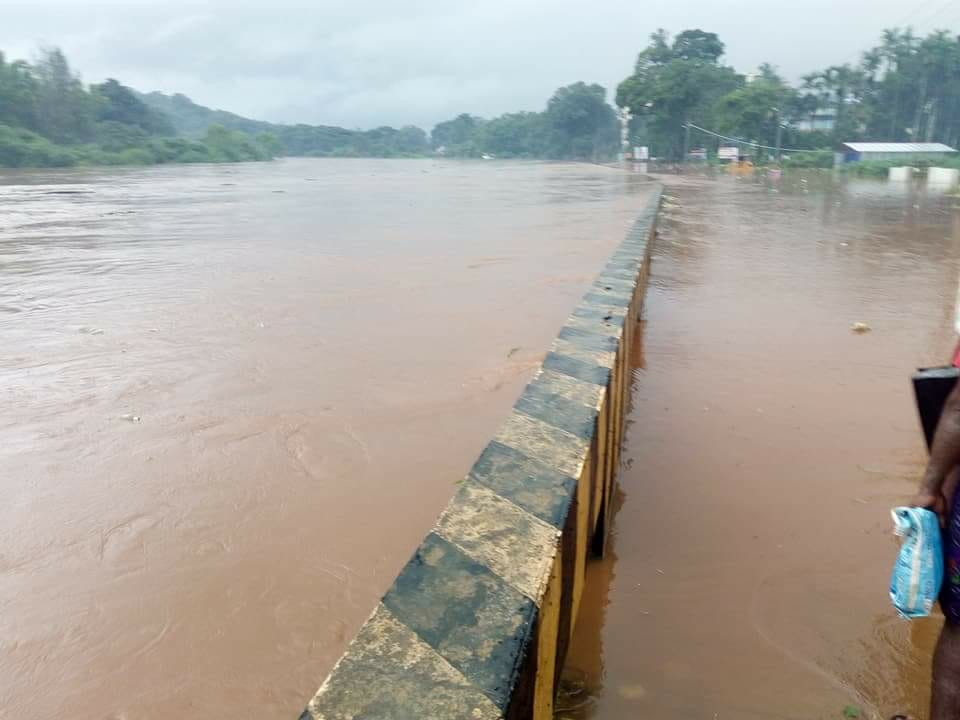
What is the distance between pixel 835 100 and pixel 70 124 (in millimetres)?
58724

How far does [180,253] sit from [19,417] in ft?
19.2

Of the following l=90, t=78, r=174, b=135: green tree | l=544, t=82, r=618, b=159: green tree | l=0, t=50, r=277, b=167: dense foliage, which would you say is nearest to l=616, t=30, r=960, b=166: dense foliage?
l=544, t=82, r=618, b=159: green tree

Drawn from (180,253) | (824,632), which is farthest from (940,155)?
(824,632)

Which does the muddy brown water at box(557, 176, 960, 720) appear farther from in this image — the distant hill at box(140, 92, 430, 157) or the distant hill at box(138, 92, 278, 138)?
the distant hill at box(138, 92, 278, 138)

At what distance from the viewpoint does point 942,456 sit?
4.64 feet

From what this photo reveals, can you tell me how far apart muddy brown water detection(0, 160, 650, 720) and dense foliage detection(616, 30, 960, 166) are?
5002cm

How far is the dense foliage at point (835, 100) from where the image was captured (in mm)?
51281

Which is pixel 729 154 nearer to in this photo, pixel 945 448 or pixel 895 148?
pixel 895 148

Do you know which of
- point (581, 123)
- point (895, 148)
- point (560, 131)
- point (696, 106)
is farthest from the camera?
point (560, 131)

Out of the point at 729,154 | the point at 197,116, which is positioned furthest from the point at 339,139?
the point at 729,154

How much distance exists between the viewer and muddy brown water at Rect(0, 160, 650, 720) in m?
1.90

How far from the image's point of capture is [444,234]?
10.5 meters

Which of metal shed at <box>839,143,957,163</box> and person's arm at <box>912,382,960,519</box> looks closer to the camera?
person's arm at <box>912,382,960,519</box>

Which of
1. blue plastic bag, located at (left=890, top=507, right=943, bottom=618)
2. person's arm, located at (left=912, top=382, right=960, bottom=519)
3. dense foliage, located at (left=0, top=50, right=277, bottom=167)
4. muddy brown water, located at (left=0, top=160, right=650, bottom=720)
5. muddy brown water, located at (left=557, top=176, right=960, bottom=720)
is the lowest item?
muddy brown water, located at (left=557, top=176, right=960, bottom=720)
